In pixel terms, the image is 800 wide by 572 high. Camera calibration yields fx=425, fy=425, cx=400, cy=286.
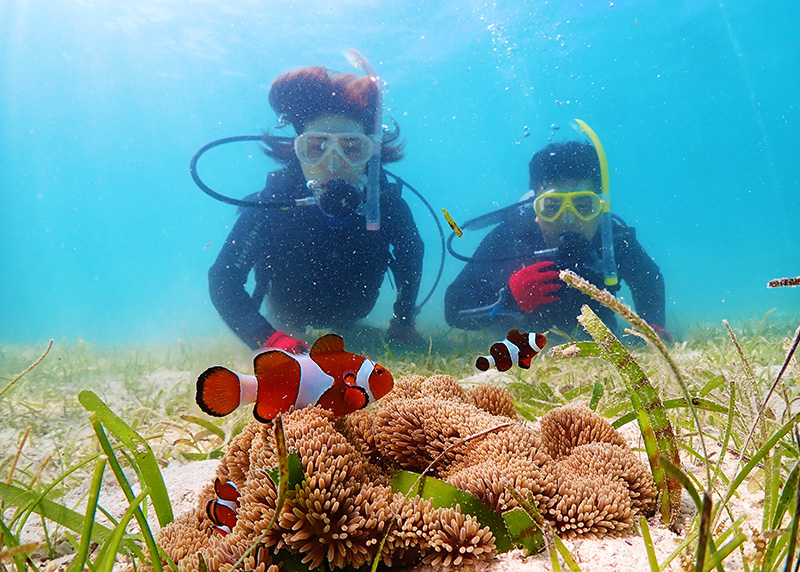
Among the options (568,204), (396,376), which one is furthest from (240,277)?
(568,204)

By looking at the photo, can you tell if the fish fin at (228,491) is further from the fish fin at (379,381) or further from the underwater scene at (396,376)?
the fish fin at (379,381)

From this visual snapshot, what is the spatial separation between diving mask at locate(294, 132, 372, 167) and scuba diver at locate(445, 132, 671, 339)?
2.72 metres

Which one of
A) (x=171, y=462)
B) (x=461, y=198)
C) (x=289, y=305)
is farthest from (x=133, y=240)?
(x=171, y=462)

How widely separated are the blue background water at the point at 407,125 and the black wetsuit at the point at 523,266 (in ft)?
5.63

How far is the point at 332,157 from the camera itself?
794 cm

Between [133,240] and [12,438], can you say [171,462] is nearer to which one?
[12,438]

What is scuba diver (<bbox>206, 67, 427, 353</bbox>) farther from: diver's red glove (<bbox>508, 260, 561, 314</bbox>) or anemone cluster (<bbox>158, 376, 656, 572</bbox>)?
anemone cluster (<bbox>158, 376, 656, 572</bbox>)

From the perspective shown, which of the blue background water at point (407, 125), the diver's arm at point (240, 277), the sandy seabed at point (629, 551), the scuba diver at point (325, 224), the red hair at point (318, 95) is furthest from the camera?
the blue background water at point (407, 125)

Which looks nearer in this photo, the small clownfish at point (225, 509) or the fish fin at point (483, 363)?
the small clownfish at point (225, 509)

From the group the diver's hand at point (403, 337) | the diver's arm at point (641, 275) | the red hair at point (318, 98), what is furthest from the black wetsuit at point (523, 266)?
the red hair at point (318, 98)

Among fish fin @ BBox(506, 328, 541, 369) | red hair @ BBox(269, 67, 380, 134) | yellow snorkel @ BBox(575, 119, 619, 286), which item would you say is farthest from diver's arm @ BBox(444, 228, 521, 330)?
fish fin @ BBox(506, 328, 541, 369)

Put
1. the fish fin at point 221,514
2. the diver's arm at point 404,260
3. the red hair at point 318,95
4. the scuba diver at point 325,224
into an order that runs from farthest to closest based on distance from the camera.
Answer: the diver's arm at point 404,260, the red hair at point 318,95, the scuba diver at point 325,224, the fish fin at point 221,514

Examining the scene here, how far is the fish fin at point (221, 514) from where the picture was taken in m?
1.17

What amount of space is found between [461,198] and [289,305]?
213 ft
